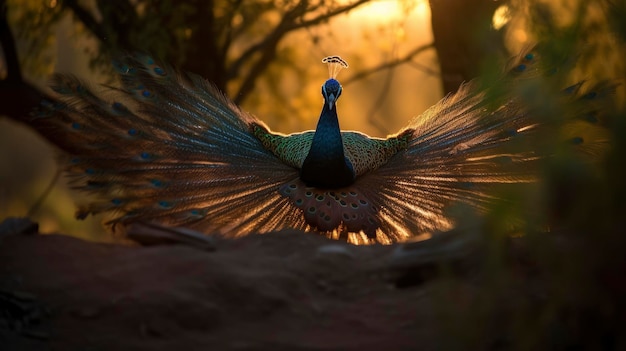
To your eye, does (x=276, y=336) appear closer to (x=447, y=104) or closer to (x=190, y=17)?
(x=447, y=104)

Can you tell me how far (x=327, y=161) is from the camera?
621cm

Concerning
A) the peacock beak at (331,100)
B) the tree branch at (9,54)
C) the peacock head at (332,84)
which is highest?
the tree branch at (9,54)

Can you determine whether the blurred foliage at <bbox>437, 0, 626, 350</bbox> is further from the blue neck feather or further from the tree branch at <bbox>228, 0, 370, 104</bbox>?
the tree branch at <bbox>228, 0, 370, 104</bbox>

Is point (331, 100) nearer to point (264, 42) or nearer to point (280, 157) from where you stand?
point (280, 157)

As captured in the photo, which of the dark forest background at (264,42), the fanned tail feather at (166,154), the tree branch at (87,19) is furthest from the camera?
the tree branch at (87,19)

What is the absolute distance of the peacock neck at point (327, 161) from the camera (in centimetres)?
621

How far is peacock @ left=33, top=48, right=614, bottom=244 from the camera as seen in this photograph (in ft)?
19.2

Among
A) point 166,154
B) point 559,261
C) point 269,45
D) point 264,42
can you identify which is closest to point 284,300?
point 559,261

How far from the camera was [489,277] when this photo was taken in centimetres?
332

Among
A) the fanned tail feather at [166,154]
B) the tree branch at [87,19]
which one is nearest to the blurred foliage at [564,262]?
the fanned tail feather at [166,154]

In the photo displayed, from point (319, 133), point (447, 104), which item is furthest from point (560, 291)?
point (447, 104)

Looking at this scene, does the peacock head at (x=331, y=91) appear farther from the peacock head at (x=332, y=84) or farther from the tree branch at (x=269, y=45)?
the tree branch at (x=269, y=45)

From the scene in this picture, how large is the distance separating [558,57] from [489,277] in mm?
1149

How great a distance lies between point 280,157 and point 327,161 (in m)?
0.60
